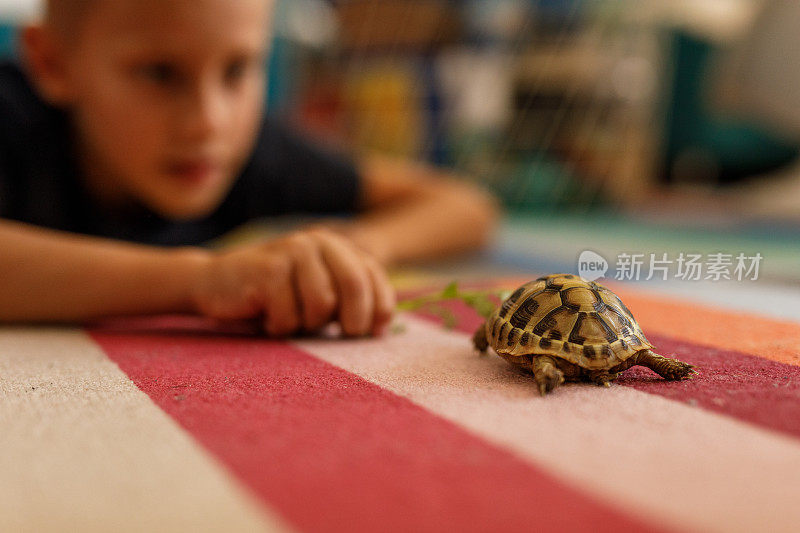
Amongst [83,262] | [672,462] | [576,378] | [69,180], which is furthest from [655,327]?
[69,180]

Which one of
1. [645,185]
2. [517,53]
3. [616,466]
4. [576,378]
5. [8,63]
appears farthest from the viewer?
Answer: [645,185]

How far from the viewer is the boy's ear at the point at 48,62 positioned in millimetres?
875

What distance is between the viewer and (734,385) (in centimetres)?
40

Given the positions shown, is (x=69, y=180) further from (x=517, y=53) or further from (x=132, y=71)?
(x=517, y=53)

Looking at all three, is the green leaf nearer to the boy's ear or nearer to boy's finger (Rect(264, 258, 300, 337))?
boy's finger (Rect(264, 258, 300, 337))

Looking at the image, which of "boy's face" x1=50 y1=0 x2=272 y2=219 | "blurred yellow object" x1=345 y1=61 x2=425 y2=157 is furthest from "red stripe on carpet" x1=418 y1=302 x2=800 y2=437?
"blurred yellow object" x1=345 y1=61 x2=425 y2=157

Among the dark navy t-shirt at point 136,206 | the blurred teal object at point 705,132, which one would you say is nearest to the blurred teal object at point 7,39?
the dark navy t-shirt at point 136,206

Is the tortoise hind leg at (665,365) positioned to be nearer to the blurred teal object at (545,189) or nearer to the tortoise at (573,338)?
the tortoise at (573,338)

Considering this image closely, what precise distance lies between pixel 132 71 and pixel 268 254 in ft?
1.13

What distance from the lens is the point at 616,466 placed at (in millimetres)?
291

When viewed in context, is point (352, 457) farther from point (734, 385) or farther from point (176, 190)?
point (176, 190)

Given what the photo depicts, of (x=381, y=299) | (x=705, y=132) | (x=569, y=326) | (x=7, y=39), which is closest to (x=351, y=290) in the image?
(x=381, y=299)

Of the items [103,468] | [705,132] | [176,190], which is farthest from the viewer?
[705,132]

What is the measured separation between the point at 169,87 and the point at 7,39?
1.49 m
